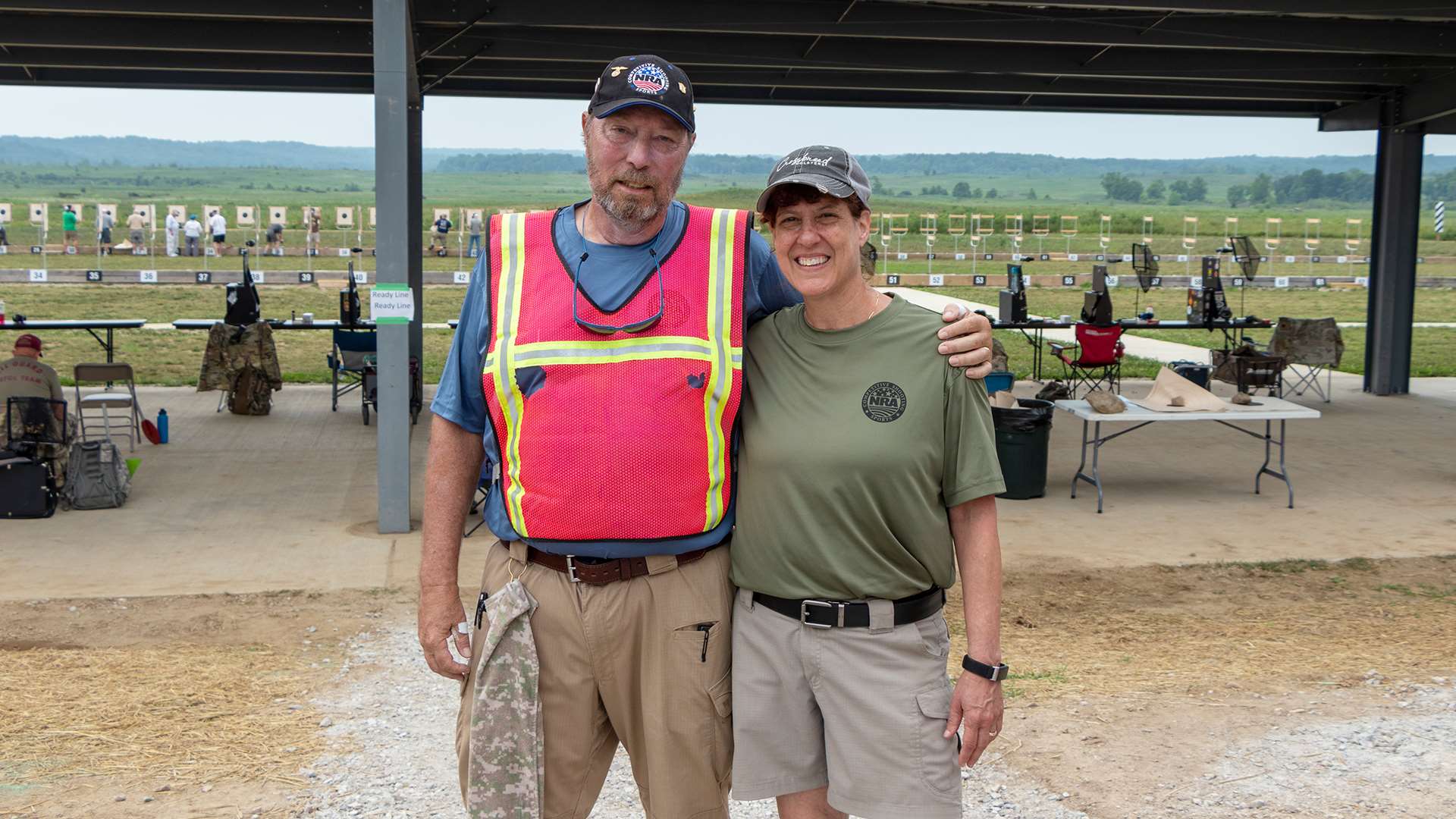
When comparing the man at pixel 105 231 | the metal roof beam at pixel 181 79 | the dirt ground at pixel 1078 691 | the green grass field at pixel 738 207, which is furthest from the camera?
the man at pixel 105 231

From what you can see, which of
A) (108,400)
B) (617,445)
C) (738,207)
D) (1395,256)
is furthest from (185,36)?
(738,207)

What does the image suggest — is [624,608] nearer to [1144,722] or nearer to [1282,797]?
[1282,797]

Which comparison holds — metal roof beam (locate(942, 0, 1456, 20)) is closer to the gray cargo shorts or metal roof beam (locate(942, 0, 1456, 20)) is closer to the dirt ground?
the dirt ground

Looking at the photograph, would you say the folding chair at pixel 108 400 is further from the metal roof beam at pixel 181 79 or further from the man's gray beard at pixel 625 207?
the man's gray beard at pixel 625 207

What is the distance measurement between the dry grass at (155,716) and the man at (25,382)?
3827 mm

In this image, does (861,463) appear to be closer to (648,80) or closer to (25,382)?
(648,80)

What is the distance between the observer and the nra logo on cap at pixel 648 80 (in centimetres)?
262

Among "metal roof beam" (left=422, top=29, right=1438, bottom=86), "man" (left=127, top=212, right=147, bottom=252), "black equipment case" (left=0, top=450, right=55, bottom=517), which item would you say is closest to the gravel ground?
"black equipment case" (left=0, top=450, right=55, bottom=517)

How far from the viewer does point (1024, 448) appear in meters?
9.65

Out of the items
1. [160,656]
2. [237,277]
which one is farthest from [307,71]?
[237,277]

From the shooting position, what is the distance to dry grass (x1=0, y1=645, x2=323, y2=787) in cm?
450

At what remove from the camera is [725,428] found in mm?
2686

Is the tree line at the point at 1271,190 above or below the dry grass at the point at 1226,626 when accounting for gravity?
above

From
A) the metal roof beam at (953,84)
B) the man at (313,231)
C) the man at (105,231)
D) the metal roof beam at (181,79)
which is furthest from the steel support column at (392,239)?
the man at (105,231)
